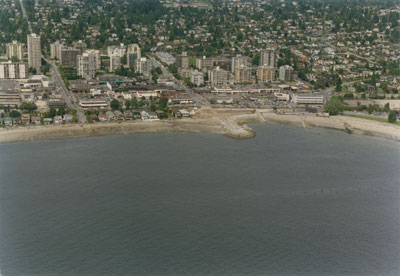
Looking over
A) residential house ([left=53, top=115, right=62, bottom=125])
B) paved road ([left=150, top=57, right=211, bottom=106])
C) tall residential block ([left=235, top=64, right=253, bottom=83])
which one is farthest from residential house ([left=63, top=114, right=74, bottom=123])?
tall residential block ([left=235, top=64, right=253, bottom=83])

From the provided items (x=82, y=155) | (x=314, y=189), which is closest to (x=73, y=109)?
(x=82, y=155)

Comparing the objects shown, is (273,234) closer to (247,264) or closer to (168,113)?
(247,264)

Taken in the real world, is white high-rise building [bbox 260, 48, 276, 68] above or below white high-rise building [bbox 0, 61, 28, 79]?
above

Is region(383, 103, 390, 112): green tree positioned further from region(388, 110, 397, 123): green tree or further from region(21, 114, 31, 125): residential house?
region(21, 114, 31, 125): residential house

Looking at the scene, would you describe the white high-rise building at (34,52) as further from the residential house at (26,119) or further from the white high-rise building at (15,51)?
the residential house at (26,119)

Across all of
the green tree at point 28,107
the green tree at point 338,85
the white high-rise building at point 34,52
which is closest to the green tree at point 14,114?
the green tree at point 28,107

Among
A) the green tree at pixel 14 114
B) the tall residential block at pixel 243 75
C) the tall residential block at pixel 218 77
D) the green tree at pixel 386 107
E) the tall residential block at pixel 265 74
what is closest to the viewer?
the green tree at pixel 14 114

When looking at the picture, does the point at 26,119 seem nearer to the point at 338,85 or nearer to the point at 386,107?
the point at 386,107

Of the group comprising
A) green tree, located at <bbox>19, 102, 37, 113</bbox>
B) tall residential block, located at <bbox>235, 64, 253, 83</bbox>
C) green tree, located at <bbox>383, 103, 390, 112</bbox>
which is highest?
tall residential block, located at <bbox>235, 64, 253, 83</bbox>

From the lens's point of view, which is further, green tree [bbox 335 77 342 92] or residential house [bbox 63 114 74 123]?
green tree [bbox 335 77 342 92]
